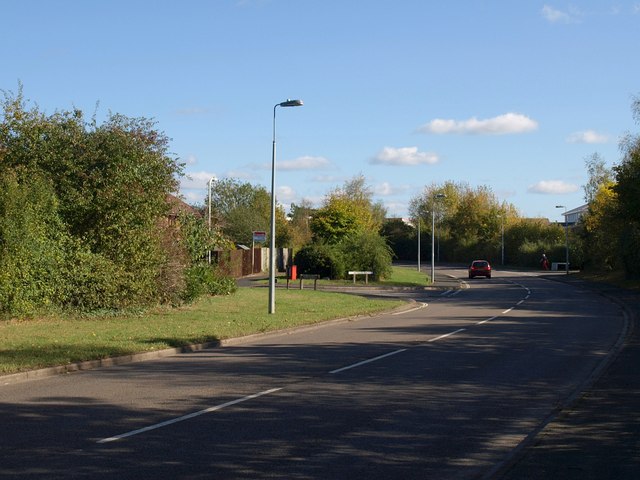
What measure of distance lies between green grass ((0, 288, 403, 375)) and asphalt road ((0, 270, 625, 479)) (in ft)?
3.26

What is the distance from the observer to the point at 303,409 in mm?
10195

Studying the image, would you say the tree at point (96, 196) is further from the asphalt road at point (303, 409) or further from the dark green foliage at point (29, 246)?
the asphalt road at point (303, 409)

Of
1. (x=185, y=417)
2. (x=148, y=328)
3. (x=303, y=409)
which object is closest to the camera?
(x=185, y=417)

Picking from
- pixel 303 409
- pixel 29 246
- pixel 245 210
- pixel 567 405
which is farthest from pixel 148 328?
pixel 245 210

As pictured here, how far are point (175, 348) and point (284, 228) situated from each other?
70176 mm

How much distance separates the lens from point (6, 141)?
77.0ft

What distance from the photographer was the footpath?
23.4 ft

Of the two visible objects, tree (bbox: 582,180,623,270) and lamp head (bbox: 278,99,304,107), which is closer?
lamp head (bbox: 278,99,304,107)

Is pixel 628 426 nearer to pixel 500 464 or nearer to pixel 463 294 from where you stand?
pixel 500 464

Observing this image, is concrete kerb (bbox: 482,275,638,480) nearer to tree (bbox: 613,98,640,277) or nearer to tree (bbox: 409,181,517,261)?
tree (bbox: 613,98,640,277)

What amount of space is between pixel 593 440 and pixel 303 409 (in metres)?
3.62

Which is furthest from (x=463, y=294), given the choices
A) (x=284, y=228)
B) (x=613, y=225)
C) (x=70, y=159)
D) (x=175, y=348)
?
(x=284, y=228)

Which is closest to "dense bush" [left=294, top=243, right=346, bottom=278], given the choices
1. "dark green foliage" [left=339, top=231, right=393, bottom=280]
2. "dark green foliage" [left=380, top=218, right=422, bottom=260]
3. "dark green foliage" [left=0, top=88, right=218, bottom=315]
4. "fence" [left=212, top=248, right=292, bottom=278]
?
"dark green foliage" [left=339, top=231, right=393, bottom=280]

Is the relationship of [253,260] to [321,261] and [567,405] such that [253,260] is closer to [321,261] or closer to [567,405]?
[321,261]
